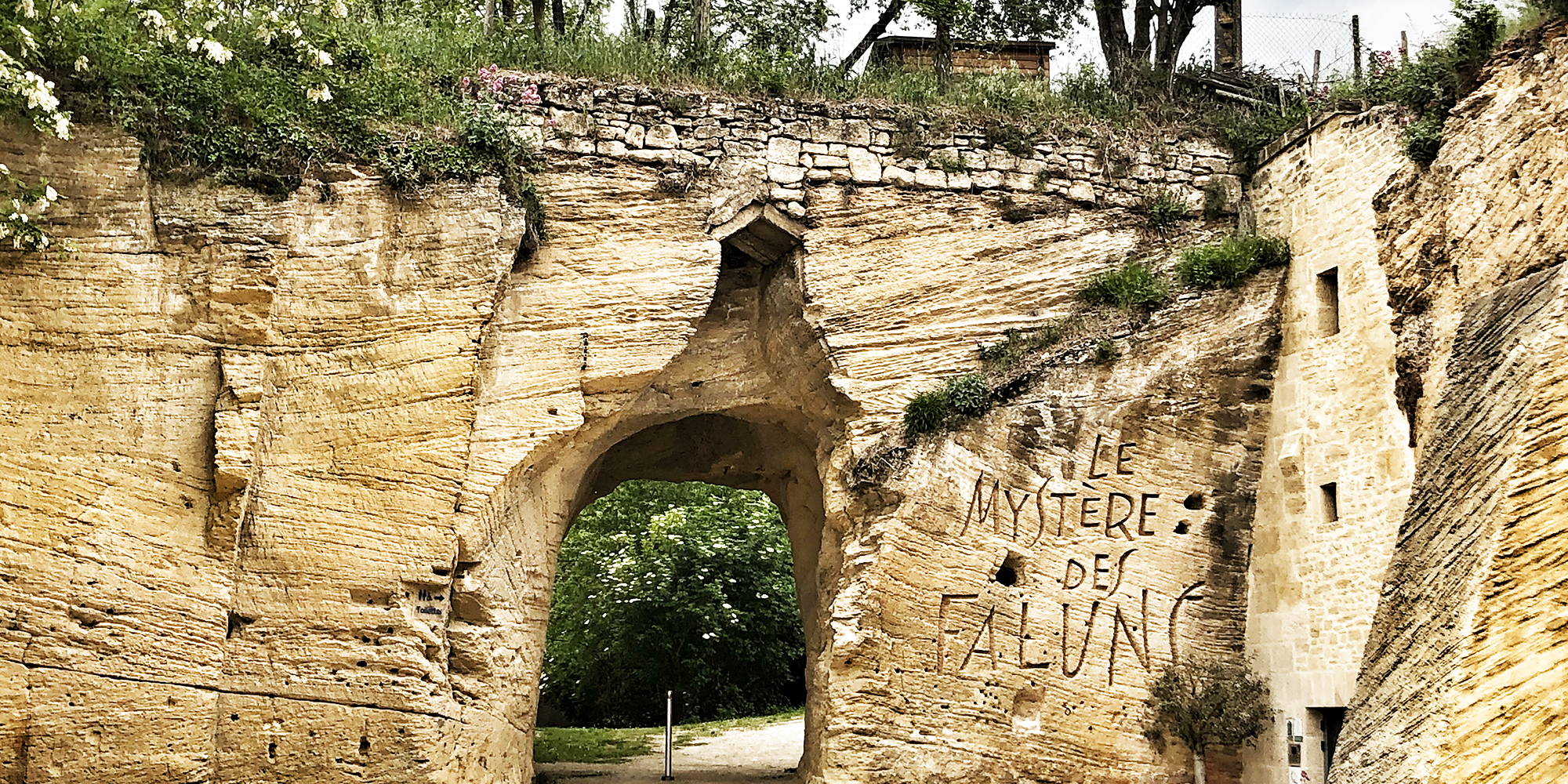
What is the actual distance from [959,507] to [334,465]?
5128 millimetres

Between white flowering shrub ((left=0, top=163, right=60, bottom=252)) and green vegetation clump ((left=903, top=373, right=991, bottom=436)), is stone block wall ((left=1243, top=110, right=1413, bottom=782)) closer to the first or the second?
green vegetation clump ((left=903, top=373, right=991, bottom=436))

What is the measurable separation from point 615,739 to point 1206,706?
8.95 metres

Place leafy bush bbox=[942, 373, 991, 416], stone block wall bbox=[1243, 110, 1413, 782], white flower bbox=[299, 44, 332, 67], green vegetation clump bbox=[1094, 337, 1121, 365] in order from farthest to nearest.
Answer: green vegetation clump bbox=[1094, 337, 1121, 365] < leafy bush bbox=[942, 373, 991, 416] < white flower bbox=[299, 44, 332, 67] < stone block wall bbox=[1243, 110, 1413, 782]

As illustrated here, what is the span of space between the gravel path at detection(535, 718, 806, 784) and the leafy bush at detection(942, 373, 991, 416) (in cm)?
491

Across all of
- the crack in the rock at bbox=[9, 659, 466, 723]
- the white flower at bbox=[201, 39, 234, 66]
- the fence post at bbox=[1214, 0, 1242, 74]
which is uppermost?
the fence post at bbox=[1214, 0, 1242, 74]

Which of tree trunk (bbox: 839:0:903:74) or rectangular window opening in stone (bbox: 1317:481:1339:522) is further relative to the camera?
tree trunk (bbox: 839:0:903:74)

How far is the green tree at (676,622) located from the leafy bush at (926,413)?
9.14m

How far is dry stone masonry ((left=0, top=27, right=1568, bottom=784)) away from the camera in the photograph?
33.4ft

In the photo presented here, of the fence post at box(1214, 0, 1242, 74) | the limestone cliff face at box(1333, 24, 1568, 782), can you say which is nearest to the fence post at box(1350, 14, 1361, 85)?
the fence post at box(1214, 0, 1242, 74)

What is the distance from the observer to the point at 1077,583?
460 inches

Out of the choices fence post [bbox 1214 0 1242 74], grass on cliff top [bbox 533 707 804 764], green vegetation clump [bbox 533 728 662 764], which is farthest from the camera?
grass on cliff top [bbox 533 707 804 764]

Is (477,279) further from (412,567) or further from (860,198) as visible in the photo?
(860,198)

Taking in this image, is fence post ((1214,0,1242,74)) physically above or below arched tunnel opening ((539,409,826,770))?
above

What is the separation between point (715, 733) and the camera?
18.7 m
